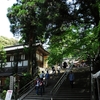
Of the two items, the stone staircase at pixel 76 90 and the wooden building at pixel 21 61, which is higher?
the wooden building at pixel 21 61

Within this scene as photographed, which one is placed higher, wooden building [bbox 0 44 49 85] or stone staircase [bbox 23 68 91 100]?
wooden building [bbox 0 44 49 85]

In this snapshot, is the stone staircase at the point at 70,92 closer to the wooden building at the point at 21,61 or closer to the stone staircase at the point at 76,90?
the stone staircase at the point at 76,90

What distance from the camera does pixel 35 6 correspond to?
887 inches

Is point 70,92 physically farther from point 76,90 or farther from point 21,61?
point 21,61

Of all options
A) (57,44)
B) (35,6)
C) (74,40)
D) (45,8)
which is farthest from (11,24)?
(74,40)

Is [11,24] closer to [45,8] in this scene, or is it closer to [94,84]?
[45,8]

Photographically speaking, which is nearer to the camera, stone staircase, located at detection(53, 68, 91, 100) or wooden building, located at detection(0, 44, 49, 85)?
stone staircase, located at detection(53, 68, 91, 100)

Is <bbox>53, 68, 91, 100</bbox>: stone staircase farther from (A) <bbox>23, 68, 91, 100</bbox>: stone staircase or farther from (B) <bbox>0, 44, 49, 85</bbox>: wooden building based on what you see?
(B) <bbox>0, 44, 49, 85</bbox>: wooden building

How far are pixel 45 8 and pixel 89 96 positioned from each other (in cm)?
850

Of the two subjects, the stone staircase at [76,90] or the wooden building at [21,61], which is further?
the wooden building at [21,61]

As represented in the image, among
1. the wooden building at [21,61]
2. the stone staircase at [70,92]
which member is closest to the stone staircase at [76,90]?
the stone staircase at [70,92]

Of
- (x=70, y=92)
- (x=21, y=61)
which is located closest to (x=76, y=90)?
(x=70, y=92)

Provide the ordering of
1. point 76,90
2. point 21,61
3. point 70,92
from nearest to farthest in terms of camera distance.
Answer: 1. point 70,92
2. point 76,90
3. point 21,61

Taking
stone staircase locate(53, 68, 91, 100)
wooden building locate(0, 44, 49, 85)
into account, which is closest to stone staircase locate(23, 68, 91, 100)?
stone staircase locate(53, 68, 91, 100)
